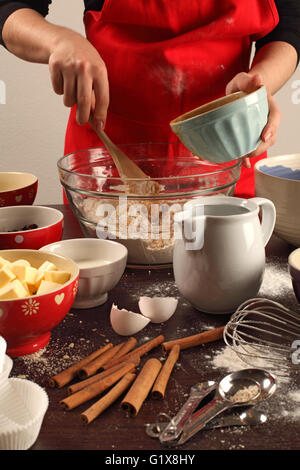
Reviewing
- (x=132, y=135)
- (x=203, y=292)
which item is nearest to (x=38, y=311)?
(x=203, y=292)

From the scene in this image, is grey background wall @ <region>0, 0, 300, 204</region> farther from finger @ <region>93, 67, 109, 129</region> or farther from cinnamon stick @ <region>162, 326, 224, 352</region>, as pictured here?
cinnamon stick @ <region>162, 326, 224, 352</region>

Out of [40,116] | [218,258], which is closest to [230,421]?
[218,258]

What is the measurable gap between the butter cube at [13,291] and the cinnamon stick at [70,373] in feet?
0.37

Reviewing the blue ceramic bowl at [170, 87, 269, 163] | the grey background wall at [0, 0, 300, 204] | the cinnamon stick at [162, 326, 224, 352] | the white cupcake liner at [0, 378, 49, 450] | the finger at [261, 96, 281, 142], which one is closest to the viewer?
the white cupcake liner at [0, 378, 49, 450]

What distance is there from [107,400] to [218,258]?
0.28 m

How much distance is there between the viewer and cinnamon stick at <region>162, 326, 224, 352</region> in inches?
30.0

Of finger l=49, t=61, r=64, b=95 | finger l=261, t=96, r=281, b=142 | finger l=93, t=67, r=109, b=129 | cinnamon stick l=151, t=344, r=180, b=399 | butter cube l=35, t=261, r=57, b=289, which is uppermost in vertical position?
finger l=49, t=61, r=64, b=95

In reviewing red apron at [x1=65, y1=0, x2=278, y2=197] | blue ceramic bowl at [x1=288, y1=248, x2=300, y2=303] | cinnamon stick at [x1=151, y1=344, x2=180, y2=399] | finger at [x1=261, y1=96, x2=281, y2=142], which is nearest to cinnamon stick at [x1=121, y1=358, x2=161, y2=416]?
cinnamon stick at [x1=151, y1=344, x2=180, y2=399]

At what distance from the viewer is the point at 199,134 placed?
2.93 ft

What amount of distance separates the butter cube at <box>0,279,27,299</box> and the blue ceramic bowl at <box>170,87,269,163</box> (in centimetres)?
37

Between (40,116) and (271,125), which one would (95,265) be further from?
(40,116)

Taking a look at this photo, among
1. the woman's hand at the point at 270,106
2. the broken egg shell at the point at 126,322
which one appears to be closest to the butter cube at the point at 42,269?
the broken egg shell at the point at 126,322

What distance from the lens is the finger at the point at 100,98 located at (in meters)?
1.06
